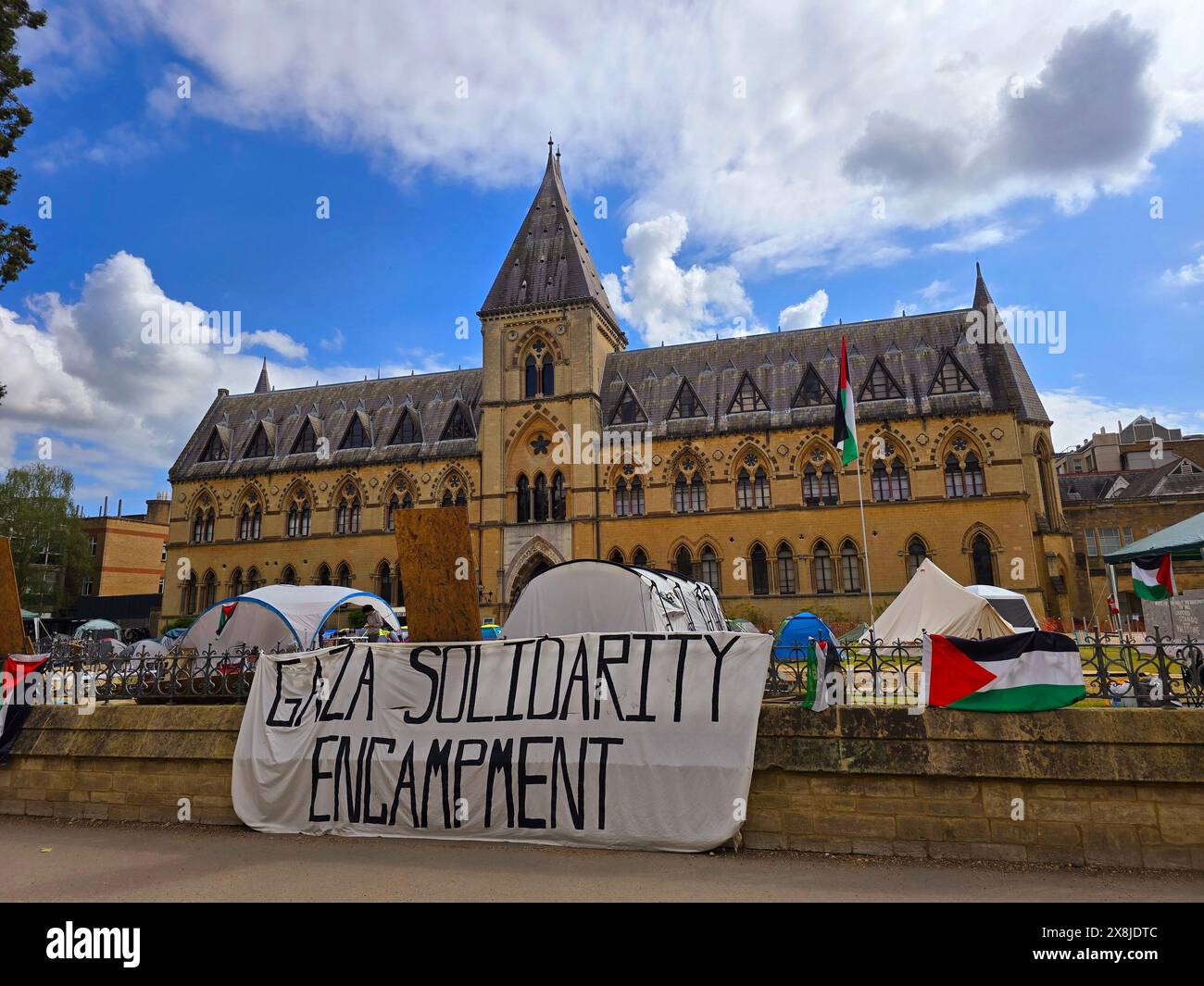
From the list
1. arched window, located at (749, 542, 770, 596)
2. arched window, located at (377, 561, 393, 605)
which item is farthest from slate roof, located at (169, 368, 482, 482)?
arched window, located at (749, 542, 770, 596)

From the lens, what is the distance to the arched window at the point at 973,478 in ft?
101

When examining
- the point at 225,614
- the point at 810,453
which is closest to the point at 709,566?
the point at 810,453

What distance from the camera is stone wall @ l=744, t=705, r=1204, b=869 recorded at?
22.7 ft

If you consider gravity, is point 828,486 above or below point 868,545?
above

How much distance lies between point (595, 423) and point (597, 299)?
6.60m

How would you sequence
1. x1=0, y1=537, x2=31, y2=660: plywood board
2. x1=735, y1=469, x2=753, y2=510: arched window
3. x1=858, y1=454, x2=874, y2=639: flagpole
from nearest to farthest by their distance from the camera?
x1=0, y1=537, x2=31, y2=660: plywood board < x1=858, y1=454, x2=874, y2=639: flagpole < x1=735, y1=469, x2=753, y2=510: arched window

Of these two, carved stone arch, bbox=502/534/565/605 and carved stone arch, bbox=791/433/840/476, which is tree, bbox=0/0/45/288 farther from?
carved stone arch, bbox=791/433/840/476

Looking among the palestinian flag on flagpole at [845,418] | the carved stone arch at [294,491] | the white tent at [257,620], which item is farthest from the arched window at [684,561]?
the carved stone arch at [294,491]

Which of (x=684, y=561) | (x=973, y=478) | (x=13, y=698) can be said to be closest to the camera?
(x=13, y=698)

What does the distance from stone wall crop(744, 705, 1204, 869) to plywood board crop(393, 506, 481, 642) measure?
155 inches

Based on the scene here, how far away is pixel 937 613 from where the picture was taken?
723 inches

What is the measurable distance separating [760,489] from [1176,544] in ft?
67.1

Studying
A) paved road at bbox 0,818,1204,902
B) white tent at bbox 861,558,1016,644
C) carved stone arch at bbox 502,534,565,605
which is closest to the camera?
paved road at bbox 0,818,1204,902

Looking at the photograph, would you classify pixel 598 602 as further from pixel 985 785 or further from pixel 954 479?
pixel 954 479
